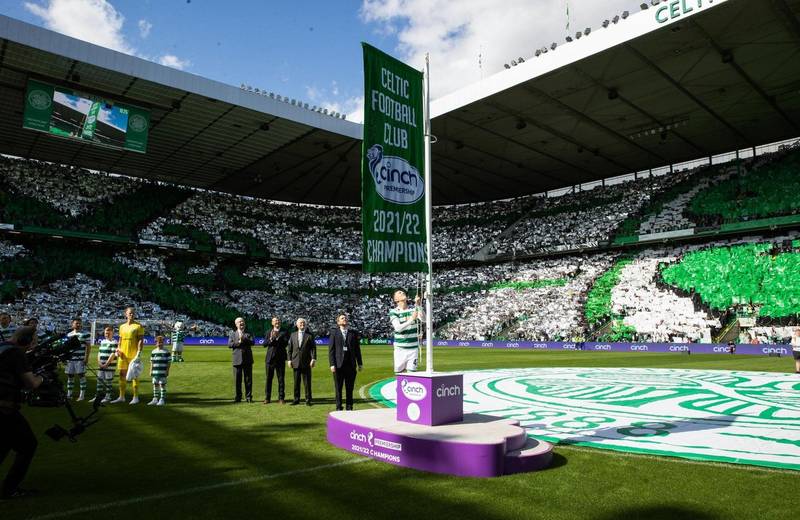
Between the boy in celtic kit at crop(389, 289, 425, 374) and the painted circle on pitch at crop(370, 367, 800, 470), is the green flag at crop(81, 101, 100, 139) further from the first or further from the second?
the boy in celtic kit at crop(389, 289, 425, 374)

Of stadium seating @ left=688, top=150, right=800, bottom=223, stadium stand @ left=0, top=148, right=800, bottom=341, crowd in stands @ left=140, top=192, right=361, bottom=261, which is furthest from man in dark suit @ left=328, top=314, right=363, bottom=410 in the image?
crowd in stands @ left=140, top=192, right=361, bottom=261

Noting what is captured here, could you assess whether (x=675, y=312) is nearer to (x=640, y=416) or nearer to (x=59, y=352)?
(x=640, y=416)

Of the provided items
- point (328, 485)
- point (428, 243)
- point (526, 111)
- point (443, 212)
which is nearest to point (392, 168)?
point (428, 243)

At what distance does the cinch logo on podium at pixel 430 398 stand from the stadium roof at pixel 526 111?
23.9 m

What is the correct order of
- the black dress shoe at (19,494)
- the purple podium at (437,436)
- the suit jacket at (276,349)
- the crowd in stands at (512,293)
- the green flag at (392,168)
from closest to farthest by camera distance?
the black dress shoe at (19,494), the purple podium at (437,436), the green flag at (392,168), the suit jacket at (276,349), the crowd in stands at (512,293)

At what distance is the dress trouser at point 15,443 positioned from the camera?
5281 millimetres

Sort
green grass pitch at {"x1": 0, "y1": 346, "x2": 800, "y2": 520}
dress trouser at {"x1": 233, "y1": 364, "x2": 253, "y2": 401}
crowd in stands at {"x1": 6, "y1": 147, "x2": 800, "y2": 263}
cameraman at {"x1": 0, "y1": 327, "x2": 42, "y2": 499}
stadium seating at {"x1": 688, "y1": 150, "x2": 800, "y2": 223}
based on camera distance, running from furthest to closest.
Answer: crowd in stands at {"x1": 6, "y1": 147, "x2": 800, "y2": 263}, stadium seating at {"x1": 688, "y1": 150, "x2": 800, "y2": 223}, dress trouser at {"x1": 233, "y1": 364, "x2": 253, "y2": 401}, cameraman at {"x1": 0, "y1": 327, "x2": 42, "y2": 499}, green grass pitch at {"x1": 0, "y1": 346, "x2": 800, "y2": 520}

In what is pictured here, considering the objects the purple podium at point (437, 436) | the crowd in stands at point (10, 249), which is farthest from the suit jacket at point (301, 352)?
the crowd in stands at point (10, 249)

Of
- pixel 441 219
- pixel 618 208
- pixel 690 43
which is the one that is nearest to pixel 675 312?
pixel 618 208

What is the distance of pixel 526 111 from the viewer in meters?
35.9

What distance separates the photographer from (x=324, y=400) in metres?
12.6

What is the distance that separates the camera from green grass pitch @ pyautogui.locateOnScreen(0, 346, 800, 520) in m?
5.00

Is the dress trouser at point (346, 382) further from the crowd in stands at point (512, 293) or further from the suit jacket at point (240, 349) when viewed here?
the crowd in stands at point (512, 293)

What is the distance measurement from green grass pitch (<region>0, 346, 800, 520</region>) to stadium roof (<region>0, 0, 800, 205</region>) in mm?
24239
